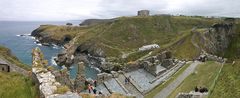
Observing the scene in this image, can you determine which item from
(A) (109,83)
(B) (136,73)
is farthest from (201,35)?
(A) (109,83)

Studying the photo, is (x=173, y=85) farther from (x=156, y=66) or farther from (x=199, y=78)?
(x=156, y=66)

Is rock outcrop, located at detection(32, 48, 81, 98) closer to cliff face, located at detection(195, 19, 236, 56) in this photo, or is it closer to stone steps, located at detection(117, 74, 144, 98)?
stone steps, located at detection(117, 74, 144, 98)

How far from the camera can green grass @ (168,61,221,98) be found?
1810 inches

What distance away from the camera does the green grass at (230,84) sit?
17242 millimetres

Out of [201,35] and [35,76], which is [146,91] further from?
[201,35]

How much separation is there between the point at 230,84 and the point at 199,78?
112ft

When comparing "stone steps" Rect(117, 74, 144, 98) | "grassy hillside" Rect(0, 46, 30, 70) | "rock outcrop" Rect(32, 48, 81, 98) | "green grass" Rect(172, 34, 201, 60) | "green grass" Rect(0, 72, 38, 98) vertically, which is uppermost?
"rock outcrop" Rect(32, 48, 81, 98)

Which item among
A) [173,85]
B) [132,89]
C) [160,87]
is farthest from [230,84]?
[132,89]

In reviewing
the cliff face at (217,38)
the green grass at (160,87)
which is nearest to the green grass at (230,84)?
the green grass at (160,87)

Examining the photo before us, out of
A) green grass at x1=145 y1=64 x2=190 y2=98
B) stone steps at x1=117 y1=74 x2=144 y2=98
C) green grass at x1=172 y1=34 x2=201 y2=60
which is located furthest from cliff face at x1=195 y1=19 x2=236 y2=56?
stone steps at x1=117 y1=74 x2=144 y2=98

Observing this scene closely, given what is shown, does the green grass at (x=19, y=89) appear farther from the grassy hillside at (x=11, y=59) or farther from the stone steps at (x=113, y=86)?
the grassy hillside at (x=11, y=59)

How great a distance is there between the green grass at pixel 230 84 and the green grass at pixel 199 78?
77.1 feet

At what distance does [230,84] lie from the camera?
60.3 ft

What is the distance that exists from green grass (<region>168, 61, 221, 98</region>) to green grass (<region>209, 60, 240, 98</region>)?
2349 centimetres
